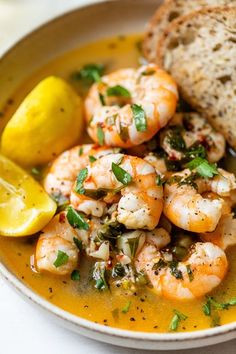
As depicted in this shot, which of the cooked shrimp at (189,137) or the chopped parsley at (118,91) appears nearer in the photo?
the cooked shrimp at (189,137)

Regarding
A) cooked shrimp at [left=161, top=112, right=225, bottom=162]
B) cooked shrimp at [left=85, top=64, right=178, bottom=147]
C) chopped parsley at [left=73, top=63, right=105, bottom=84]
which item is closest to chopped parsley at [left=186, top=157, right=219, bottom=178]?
cooked shrimp at [left=161, top=112, right=225, bottom=162]

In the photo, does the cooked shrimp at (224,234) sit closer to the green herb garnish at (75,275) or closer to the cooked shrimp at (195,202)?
the cooked shrimp at (195,202)

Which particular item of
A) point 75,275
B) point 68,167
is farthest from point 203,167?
point 75,275

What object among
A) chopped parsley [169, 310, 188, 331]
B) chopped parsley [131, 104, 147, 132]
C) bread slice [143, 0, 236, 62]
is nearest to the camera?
chopped parsley [169, 310, 188, 331]

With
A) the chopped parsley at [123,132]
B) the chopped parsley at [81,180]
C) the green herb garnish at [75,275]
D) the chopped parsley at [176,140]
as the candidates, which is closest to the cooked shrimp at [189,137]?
the chopped parsley at [176,140]

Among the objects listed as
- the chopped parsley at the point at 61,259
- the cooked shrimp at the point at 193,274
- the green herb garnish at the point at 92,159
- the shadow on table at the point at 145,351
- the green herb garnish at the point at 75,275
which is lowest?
the shadow on table at the point at 145,351

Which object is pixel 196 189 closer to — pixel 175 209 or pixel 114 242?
pixel 175 209

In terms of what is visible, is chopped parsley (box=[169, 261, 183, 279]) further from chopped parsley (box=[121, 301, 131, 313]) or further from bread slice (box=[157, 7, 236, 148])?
bread slice (box=[157, 7, 236, 148])

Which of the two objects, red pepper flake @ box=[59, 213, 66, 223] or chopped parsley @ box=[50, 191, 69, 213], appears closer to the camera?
red pepper flake @ box=[59, 213, 66, 223]
